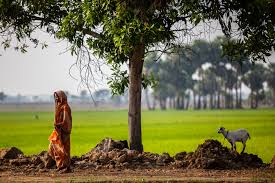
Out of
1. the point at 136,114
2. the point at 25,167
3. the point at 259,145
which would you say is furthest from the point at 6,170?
the point at 259,145

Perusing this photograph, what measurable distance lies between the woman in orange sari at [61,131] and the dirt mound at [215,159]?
11.9 feet

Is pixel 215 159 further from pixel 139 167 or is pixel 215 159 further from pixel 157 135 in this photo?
pixel 157 135

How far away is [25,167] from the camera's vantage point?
20.0m

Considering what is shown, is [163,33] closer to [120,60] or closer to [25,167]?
[120,60]

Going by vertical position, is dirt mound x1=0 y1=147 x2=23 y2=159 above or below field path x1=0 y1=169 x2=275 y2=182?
above

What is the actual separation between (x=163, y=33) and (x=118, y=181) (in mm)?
5996

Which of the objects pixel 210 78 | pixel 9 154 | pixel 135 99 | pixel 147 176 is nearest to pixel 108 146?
pixel 135 99

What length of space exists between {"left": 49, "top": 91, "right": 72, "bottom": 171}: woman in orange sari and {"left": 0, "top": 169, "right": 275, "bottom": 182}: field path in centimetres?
43

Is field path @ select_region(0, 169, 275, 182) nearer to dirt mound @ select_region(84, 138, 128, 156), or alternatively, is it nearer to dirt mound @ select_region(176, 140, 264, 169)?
dirt mound @ select_region(176, 140, 264, 169)

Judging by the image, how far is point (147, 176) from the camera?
18.0 meters

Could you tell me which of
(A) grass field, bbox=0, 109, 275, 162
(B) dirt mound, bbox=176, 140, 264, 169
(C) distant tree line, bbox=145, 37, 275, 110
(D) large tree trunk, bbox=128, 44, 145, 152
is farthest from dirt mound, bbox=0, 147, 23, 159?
(C) distant tree line, bbox=145, 37, 275, 110

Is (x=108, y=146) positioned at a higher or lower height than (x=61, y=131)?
lower

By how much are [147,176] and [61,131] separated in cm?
273

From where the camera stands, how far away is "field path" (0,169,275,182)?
17.2 meters
